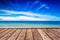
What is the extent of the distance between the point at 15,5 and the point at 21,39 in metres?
4.80

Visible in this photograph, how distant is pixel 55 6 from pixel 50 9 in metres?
0.35

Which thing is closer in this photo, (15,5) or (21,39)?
(21,39)

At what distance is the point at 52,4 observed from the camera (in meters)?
7.15

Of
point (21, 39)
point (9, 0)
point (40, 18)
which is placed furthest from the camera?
point (40, 18)

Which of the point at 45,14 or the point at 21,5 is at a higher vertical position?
the point at 21,5

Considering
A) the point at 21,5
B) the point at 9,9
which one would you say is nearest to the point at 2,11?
the point at 9,9

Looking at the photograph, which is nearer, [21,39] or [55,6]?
[21,39]

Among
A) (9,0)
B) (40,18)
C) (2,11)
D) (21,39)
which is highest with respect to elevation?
(9,0)

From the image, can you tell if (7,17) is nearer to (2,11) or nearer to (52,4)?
(2,11)

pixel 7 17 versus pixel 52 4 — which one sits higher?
pixel 52 4

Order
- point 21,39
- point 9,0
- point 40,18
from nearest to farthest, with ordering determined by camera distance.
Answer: point 21,39 → point 9,0 → point 40,18

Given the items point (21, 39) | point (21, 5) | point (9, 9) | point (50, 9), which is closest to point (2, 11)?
point (9, 9)

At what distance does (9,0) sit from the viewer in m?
7.05

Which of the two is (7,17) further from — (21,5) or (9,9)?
(21,5)
